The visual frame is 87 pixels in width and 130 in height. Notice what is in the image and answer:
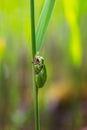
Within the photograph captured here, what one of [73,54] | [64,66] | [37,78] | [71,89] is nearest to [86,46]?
[64,66]

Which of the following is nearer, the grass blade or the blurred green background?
the grass blade

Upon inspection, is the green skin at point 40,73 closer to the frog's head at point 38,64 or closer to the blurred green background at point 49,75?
the frog's head at point 38,64

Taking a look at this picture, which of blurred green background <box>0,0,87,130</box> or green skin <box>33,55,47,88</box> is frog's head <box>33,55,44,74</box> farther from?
blurred green background <box>0,0,87,130</box>

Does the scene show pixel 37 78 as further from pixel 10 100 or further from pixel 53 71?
pixel 53 71

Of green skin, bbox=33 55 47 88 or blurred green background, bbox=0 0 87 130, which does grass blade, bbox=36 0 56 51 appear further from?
blurred green background, bbox=0 0 87 130

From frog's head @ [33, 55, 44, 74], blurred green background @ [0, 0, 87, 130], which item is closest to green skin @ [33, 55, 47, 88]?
frog's head @ [33, 55, 44, 74]

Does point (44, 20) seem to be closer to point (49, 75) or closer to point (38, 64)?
point (38, 64)

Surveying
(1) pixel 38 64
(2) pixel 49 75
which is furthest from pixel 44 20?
(2) pixel 49 75

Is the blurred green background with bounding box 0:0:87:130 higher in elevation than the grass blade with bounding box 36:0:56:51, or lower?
lower

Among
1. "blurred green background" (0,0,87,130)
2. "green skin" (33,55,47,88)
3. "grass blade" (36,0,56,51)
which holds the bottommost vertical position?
Answer: "blurred green background" (0,0,87,130)
